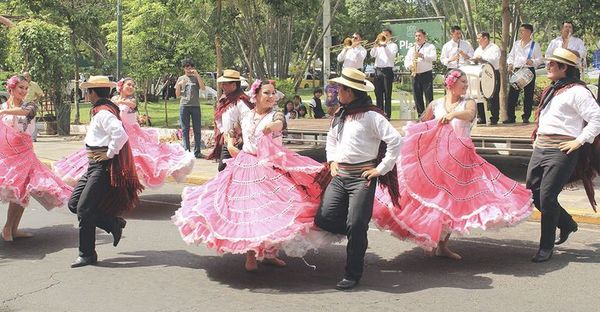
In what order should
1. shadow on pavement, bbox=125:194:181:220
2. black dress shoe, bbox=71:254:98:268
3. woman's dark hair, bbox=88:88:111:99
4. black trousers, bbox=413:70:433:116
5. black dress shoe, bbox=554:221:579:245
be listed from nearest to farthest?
black dress shoe, bbox=71:254:98:268 < woman's dark hair, bbox=88:88:111:99 < black dress shoe, bbox=554:221:579:245 < shadow on pavement, bbox=125:194:181:220 < black trousers, bbox=413:70:433:116

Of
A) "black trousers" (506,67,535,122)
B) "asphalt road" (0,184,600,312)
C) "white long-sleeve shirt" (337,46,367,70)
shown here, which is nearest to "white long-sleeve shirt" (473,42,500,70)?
"black trousers" (506,67,535,122)

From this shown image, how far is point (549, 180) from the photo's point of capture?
291 inches

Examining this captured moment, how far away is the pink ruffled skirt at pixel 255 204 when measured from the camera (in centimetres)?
661

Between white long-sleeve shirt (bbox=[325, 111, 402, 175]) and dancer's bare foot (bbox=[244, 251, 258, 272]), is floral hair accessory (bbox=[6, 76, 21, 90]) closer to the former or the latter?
dancer's bare foot (bbox=[244, 251, 258, 272])

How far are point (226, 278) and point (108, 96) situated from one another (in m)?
2.23

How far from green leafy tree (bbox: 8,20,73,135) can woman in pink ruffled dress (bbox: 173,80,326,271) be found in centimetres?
1596

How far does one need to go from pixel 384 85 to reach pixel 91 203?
10.2 metres

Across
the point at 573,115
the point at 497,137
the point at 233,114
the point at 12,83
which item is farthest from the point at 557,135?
the point at 12,83

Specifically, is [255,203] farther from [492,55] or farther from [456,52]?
[456,52]

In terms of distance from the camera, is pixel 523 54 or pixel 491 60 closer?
pixel 523 54

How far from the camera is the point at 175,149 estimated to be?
1111 cm

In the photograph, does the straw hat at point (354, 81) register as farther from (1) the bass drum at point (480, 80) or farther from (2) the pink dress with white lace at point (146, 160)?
(1) the bass drum at point (480, 80)

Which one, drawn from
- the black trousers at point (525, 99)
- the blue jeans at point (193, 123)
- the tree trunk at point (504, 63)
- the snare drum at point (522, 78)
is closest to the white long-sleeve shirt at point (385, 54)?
the tree trunk at point (504, 63)

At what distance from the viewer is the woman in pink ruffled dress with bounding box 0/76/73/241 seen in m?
8.63
